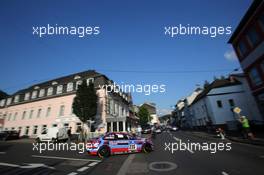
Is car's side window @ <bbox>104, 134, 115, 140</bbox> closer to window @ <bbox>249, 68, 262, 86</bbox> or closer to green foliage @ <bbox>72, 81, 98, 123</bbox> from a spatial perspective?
green foliage @ <bbox>72, 81, 98, 123</bbox>

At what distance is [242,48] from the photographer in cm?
2039

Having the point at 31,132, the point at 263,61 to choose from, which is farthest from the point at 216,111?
the point at 31,132

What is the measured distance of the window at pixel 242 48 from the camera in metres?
19.7

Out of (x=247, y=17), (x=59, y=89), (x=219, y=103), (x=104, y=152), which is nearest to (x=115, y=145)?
(x=104, y=152)

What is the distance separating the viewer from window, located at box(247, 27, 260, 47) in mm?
16922

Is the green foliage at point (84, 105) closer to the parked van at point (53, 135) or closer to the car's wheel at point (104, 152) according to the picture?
the parked van at point (53, 135)

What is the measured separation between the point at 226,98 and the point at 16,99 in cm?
4857

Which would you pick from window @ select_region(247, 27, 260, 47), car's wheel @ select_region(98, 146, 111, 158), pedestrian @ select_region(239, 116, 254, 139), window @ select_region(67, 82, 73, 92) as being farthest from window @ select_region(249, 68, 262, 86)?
window @ select_region(67, 82, 73, 92)

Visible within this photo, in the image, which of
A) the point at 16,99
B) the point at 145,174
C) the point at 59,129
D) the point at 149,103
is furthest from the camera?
the point at 149,103

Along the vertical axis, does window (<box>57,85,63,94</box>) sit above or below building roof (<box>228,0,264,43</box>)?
below

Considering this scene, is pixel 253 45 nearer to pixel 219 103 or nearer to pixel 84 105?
pixel 219 103

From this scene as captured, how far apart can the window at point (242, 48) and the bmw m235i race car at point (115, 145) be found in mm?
16995

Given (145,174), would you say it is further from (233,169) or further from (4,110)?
(4,110)

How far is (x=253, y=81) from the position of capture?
1950 cm
